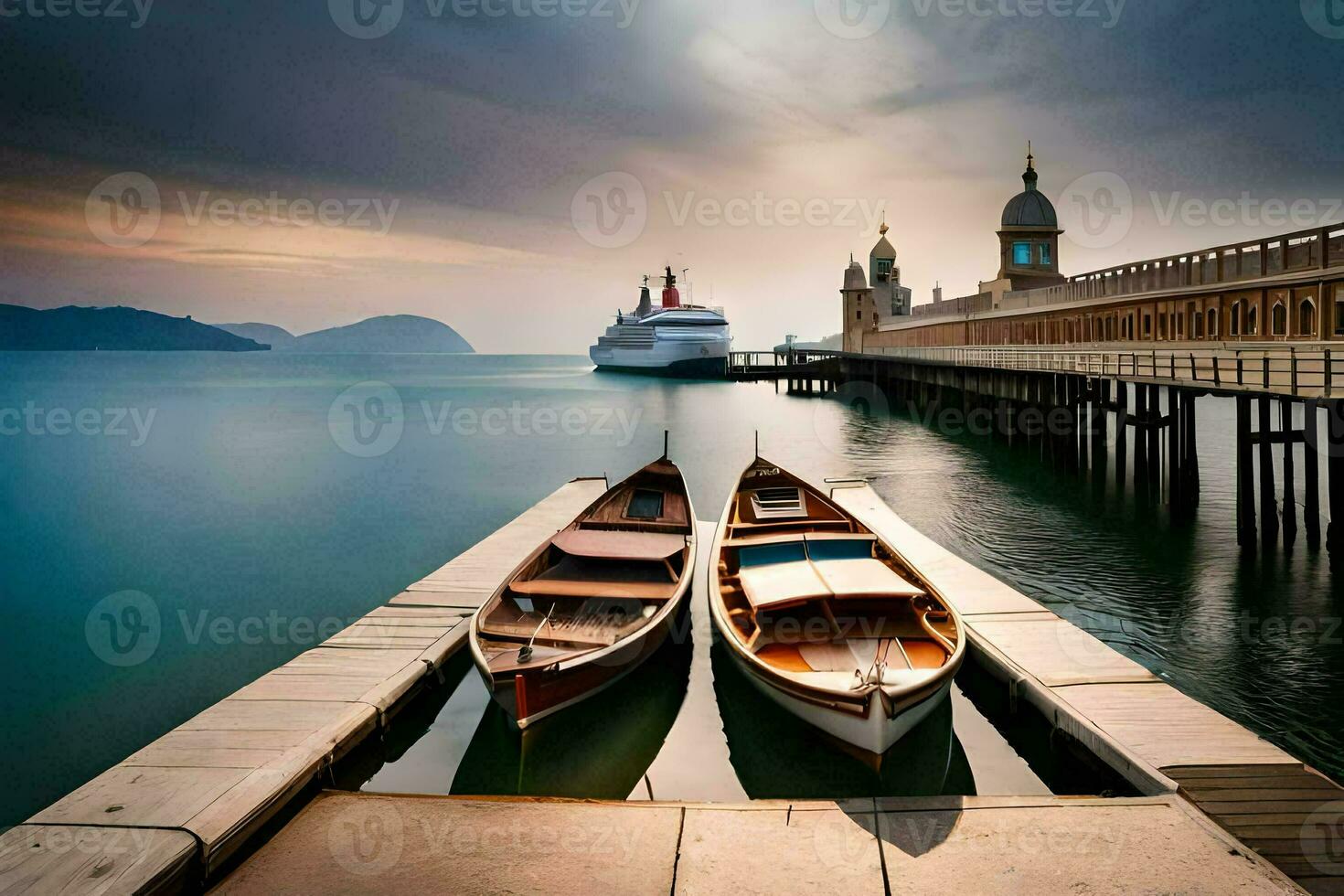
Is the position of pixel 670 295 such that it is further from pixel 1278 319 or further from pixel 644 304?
pixel 1278 319

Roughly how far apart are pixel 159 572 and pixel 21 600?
2790 mm

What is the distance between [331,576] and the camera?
1886 cm

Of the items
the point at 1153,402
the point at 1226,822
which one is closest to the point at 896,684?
the point at 1226,822

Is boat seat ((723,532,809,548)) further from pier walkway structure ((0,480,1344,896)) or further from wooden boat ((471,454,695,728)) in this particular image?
pier walkway structure ((0,480,1344,896))

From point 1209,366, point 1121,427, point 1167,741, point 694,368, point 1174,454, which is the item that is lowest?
point 1167,741

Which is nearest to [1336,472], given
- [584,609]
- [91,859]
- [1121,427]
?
[1121,427]

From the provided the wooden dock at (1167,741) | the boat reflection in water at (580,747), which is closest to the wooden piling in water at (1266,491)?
the wooden dock at (1167,741)

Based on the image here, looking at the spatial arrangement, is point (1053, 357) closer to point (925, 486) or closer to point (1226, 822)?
point (925, 486)

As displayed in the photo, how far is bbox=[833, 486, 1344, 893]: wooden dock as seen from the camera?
6266 mm

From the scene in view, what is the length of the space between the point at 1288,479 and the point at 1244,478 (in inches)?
36.8

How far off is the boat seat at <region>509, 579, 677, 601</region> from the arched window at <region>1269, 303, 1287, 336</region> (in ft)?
73.8

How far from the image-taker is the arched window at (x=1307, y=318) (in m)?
21.9

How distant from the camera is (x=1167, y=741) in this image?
25.0 feet

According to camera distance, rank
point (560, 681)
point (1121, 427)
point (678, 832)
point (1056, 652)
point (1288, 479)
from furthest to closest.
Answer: point (1121, 427), point (1288, 479), point (1056, 652), point (560, 681), point (678, 832)
